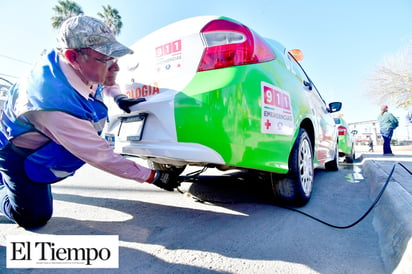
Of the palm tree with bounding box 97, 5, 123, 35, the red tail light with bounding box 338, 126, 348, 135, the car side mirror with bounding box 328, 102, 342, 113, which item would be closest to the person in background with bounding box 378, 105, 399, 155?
the red tail light with bounding box 338, 126, 348, 135

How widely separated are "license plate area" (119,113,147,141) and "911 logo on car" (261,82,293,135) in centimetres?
84

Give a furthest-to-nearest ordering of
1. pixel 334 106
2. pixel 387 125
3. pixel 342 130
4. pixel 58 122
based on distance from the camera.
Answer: pixel 387 125 < pixel 342 130 < pixel 334 106 < pixel 58 122

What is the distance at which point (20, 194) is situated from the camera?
143cm

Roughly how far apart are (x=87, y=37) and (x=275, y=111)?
128 centimetres

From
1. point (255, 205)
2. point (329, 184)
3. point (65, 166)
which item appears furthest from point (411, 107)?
point (65, 166)

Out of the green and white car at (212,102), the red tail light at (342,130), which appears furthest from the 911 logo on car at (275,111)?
the red tail light at (342,130)

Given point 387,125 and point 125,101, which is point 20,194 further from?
point 387,125

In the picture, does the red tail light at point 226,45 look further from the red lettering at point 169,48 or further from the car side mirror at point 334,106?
the car side mirror at point 334,106

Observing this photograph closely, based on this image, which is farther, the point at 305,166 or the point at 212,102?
the point at 305,166

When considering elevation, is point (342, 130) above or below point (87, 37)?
below

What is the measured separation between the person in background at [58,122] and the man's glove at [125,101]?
255 millimetres

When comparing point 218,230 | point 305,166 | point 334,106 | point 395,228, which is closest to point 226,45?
point 218,230

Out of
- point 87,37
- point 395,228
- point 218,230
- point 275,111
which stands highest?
point 87,37

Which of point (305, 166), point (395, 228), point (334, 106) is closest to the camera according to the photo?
point (395, 228)
